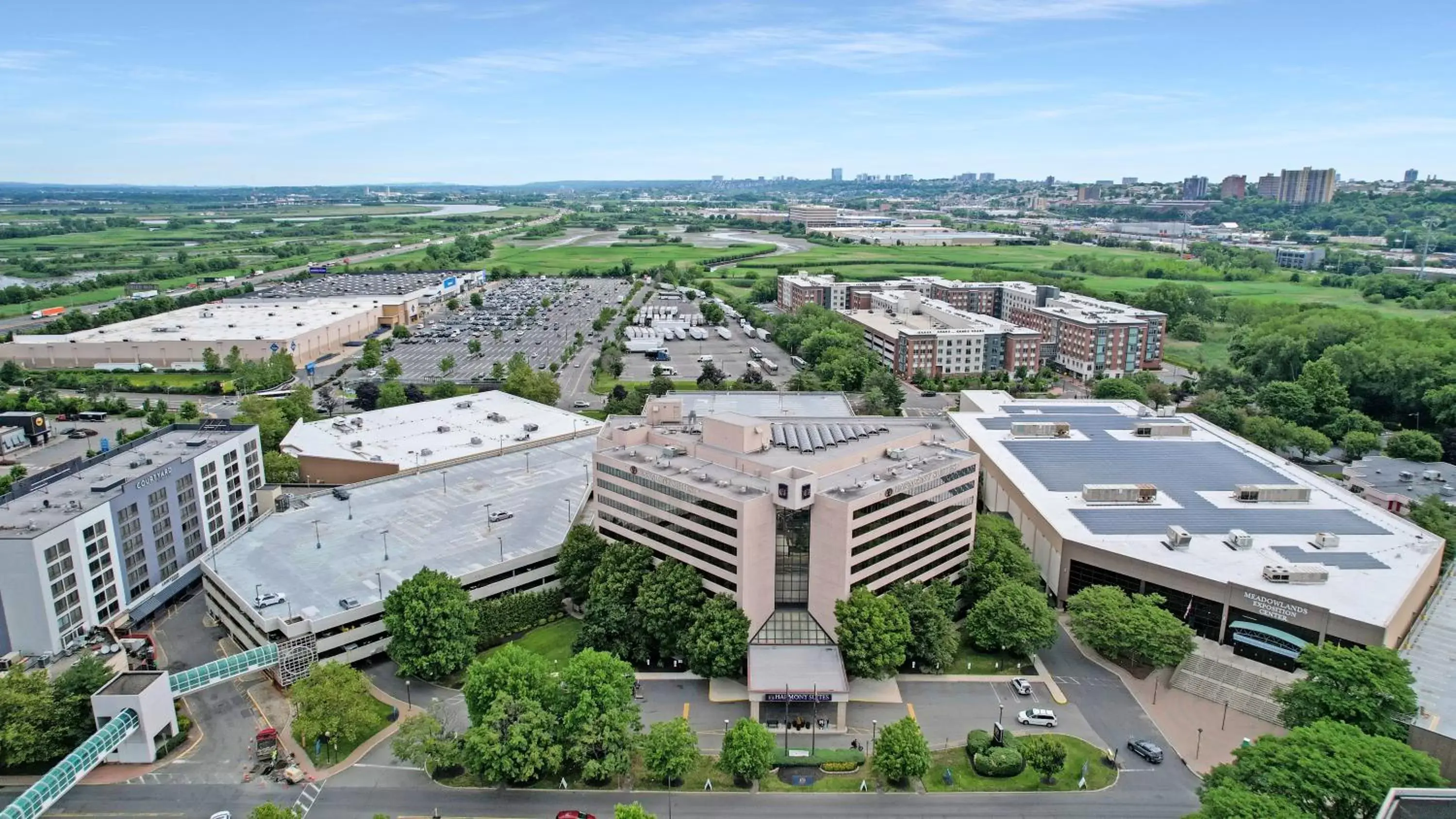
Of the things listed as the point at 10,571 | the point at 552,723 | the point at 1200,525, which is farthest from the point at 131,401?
the point at 1200,525

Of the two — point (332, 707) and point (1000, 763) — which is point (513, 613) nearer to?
point (332, 707)

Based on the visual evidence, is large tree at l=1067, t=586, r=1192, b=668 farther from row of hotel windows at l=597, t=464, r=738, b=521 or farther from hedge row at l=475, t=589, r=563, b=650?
hedge row at l=475, t=589, r=563, b=650

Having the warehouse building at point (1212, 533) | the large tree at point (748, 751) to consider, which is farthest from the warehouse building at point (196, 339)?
the large tree at point (748, 751)

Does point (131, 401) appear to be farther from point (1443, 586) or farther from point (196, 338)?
point (1443, 586)

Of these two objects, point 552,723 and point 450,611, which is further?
point 450,611

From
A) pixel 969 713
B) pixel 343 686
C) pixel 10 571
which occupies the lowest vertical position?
pixel 969 713

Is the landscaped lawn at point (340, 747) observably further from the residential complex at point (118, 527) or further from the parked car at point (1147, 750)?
Result: the parked car at point (1147, 750)

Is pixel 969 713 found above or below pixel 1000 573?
below
